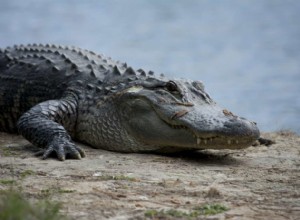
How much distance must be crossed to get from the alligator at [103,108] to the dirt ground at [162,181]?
19 centimetres

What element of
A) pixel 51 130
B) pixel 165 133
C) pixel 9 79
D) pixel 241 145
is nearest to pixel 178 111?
pixel 165 133

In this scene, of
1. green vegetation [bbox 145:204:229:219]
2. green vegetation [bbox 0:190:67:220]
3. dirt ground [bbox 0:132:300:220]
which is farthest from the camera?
dirt ground [bbox 0:132:300:220]

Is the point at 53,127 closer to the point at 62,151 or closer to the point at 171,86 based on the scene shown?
the point at 62,151

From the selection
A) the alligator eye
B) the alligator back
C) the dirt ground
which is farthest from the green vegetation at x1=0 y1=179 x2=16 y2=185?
the alligator back

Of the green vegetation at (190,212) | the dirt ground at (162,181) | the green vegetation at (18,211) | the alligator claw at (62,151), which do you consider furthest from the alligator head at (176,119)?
the green vegetation at (18,211)

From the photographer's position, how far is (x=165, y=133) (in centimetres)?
613

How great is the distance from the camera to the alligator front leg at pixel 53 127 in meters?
5.89

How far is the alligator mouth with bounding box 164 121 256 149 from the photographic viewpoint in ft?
18.6

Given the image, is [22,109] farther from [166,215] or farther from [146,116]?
[166,215]

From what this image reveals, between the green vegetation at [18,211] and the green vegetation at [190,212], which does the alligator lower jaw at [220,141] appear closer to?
the green vegetation at [190,212]

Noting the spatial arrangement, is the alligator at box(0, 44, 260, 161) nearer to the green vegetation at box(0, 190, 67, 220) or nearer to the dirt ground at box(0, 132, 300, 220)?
the dirt ground at box(0, 132, 300, 220)

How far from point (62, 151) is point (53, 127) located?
1.74 ft

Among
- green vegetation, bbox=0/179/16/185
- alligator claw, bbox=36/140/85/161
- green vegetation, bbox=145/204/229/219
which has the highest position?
alligator claw, bbox=36/140/85/161

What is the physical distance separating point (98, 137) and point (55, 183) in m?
2.20
